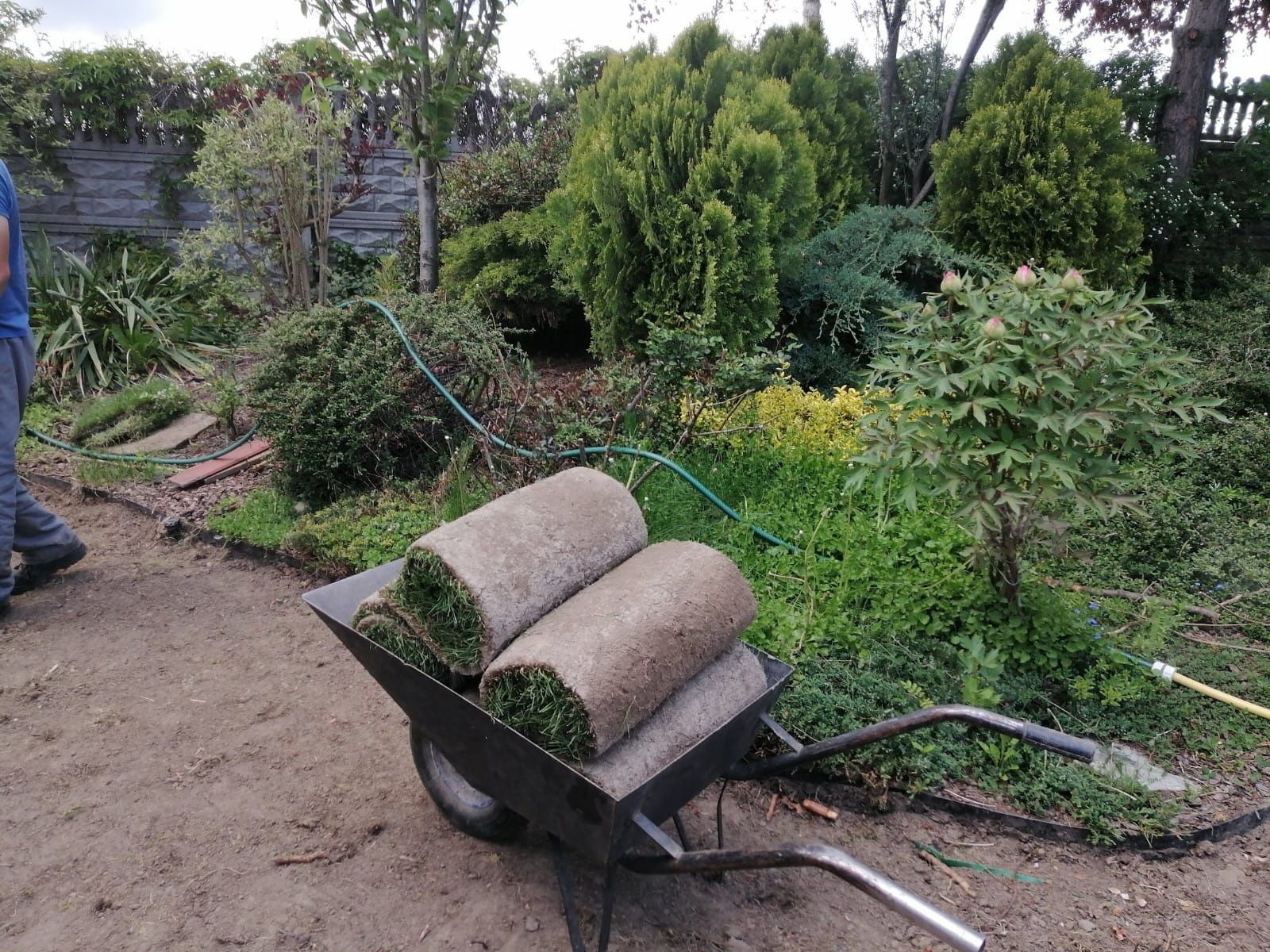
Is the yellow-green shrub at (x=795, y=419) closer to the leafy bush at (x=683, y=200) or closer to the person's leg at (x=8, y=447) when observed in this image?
the leafy bush at (x=683, y=200)

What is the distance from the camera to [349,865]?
8.13 ft

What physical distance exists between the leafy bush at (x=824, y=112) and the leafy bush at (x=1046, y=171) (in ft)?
4.30

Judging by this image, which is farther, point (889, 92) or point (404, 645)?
point (889, 92)

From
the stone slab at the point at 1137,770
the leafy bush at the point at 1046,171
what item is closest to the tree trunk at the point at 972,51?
the leafy bush at the point at 1046,171

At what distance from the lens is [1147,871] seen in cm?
246

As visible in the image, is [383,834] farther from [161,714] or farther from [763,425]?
[763,425]

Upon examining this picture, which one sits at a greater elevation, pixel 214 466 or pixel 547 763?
pixel 547 763

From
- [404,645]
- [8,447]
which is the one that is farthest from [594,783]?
[8,447]

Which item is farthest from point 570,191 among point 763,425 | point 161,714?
point 161,714

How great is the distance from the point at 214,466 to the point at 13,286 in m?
1.90

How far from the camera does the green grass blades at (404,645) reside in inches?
85.7

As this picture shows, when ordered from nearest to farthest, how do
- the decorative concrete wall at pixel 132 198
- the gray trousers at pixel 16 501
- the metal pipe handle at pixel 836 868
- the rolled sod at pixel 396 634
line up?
1. the metal pipe handle at pixel 836 868
2. the rolled sod at pixel 396 634
3. the gray trousers at pixel 16 501
4. the decorative concrete wall at pixel 132 198

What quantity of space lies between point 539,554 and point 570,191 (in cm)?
421

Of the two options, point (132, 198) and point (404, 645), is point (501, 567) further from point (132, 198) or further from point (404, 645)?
point (132, 198)
